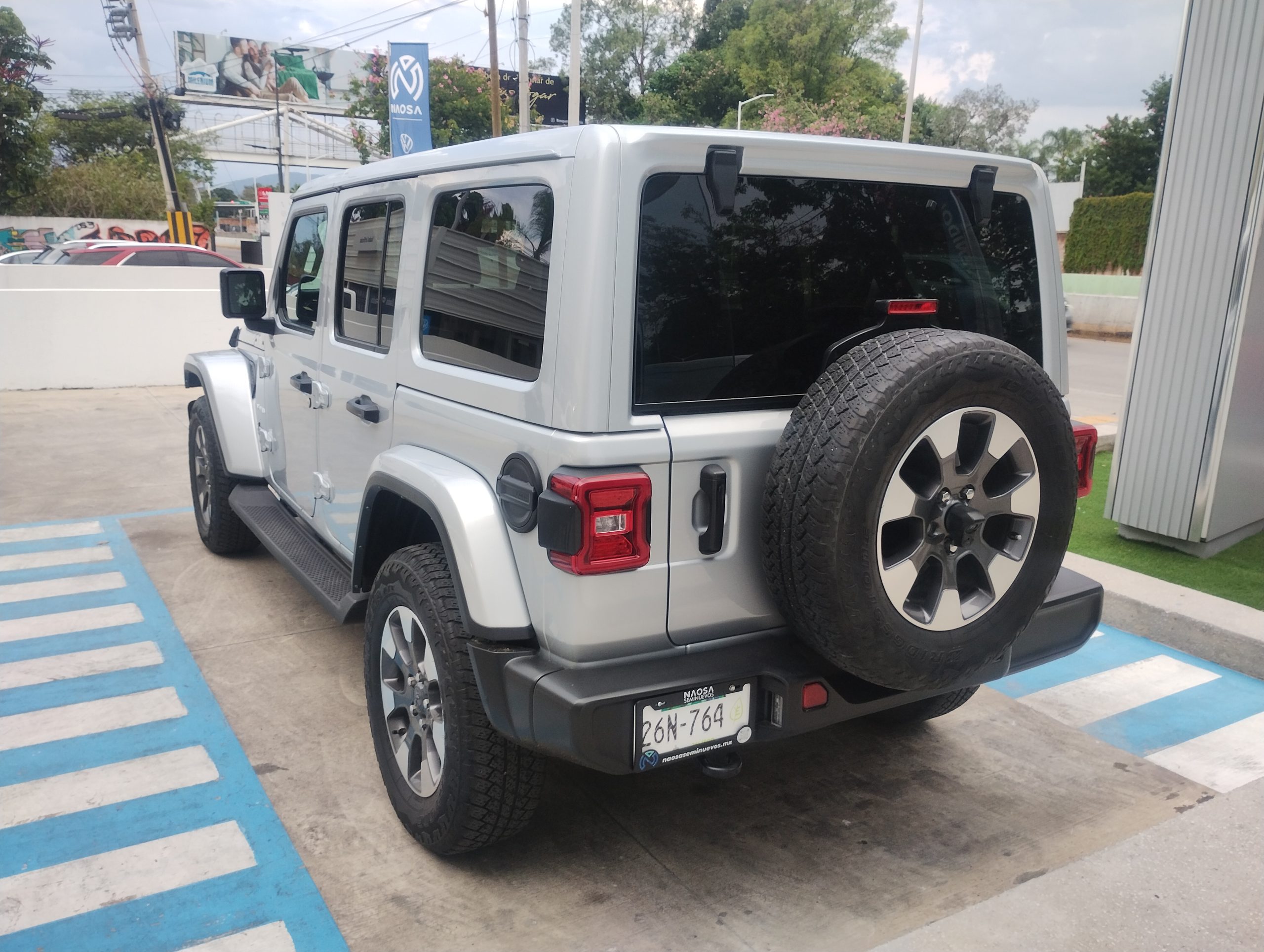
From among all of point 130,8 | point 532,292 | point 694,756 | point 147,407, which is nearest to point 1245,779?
point 694,756

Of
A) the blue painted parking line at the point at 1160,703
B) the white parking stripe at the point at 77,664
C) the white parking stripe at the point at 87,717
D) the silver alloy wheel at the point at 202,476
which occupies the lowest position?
the white parking stripe at the point at 77,664

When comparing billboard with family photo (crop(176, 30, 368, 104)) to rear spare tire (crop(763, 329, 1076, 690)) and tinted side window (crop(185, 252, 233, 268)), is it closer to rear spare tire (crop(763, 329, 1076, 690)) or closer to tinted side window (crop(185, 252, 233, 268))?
tinted side window (crop(185, 252, 233, 268))

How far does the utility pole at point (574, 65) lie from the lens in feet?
68.4

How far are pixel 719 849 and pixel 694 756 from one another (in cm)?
70

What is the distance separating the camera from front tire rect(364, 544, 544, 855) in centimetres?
262

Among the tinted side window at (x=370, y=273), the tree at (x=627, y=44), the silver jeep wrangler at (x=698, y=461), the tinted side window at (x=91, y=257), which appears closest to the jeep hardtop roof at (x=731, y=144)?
the silver jeep wrangler at (x=698, y=461)

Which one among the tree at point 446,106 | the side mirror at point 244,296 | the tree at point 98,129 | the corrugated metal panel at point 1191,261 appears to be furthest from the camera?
the tree at point 446,106

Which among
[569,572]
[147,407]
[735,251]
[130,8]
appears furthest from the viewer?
[130,8]

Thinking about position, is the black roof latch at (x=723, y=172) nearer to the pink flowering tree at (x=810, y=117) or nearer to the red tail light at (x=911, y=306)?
the red tail light at (x=911, y=306)

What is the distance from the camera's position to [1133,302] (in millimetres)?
24266

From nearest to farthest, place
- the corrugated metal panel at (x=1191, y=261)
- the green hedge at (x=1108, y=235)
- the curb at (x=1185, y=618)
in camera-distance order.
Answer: the curb at (x=1185, y=618)
the corrugated metal panel at (x=1191, y=261)
the green hedge at (x=1108, y=235)

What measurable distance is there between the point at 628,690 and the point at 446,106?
52658mm

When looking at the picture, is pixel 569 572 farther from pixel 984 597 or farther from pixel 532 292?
pixel 984 597

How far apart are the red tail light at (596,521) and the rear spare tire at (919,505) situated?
1.07ft
